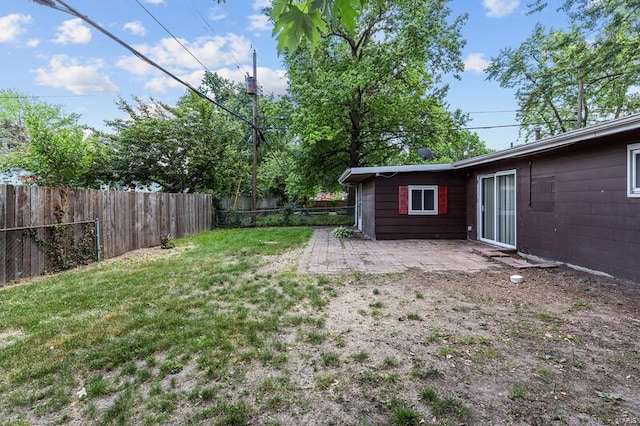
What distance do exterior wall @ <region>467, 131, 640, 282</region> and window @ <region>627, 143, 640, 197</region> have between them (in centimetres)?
7

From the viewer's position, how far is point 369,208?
441 inches

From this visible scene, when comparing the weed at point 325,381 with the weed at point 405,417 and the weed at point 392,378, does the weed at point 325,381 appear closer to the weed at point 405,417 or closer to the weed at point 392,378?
the weed at point 392,378

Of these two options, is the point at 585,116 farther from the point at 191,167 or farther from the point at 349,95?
the point at 191,167

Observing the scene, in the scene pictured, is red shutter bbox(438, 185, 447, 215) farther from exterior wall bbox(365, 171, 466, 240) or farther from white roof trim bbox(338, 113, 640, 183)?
white roof trim bbox(338, 113, 640, 183)

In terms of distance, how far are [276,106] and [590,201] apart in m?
13.4

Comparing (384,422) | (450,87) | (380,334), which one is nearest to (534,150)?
(380,334)

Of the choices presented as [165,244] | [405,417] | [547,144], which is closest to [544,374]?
[405,417]

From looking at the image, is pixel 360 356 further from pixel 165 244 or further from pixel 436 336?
pixel 165 244

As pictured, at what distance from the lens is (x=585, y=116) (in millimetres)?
18156

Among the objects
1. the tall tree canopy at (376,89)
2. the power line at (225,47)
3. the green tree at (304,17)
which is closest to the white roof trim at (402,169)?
the tall tree canopy at (376,89)

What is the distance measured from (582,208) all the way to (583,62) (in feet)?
10.9

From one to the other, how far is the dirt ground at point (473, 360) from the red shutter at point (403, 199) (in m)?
5.76

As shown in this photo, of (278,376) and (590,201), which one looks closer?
(278,376)

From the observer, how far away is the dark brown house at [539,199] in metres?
4.80
